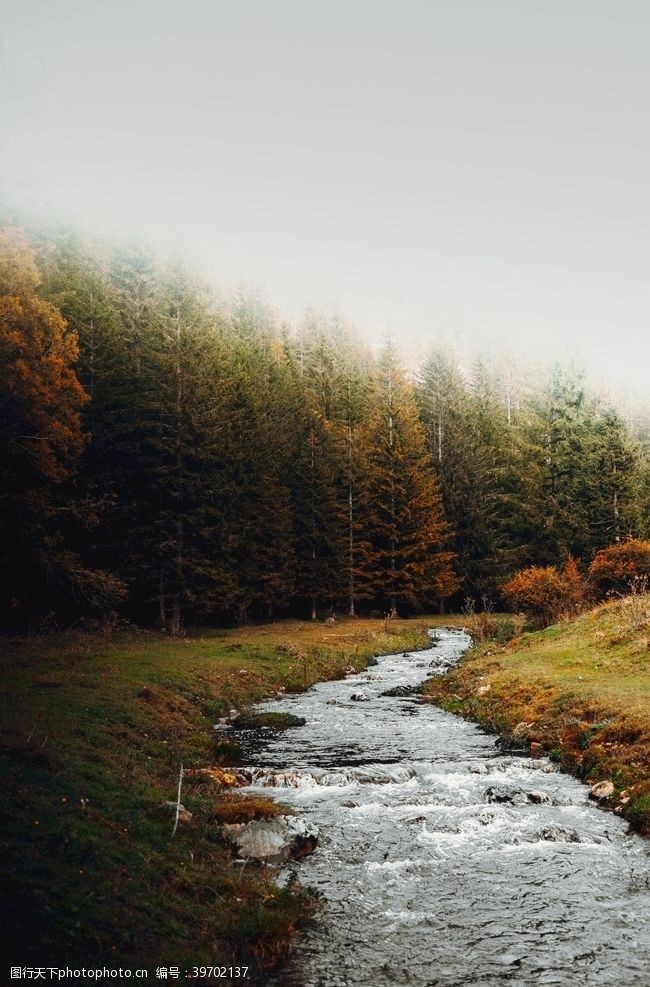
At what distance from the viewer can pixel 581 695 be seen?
68.8 ft

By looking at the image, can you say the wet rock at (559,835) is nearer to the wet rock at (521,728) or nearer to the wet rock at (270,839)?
the wet rock at (270,839)

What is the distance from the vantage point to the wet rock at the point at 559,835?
1271cm

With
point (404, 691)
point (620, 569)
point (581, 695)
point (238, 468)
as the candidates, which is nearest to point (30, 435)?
point (404, 691)

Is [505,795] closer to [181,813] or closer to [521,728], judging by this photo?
[521,728]

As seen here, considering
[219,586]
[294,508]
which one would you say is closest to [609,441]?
[294,508]

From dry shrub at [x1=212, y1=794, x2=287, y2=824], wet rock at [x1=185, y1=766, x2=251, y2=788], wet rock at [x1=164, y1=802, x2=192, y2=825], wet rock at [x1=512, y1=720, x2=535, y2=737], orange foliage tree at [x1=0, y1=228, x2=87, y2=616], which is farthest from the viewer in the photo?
orange foliage tree at [x1=0, y1=228, x2=87, y2=616]

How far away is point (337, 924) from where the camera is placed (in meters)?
9.59

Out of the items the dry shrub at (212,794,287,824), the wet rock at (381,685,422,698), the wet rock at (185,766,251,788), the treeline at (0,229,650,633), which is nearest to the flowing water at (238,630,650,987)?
the wet rock at (185,766,251,788)

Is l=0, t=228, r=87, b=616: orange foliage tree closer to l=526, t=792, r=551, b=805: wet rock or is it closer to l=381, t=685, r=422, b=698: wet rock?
l=381, t=685, r=422, b=698: wet rock

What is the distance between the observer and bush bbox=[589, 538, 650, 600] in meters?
38.1

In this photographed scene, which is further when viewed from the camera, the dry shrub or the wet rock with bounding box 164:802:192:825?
the dry shrub

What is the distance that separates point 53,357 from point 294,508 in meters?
34.1

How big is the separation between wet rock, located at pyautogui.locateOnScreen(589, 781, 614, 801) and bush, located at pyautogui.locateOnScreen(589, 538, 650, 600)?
2426 cm

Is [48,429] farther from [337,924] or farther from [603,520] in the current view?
[603,520]
